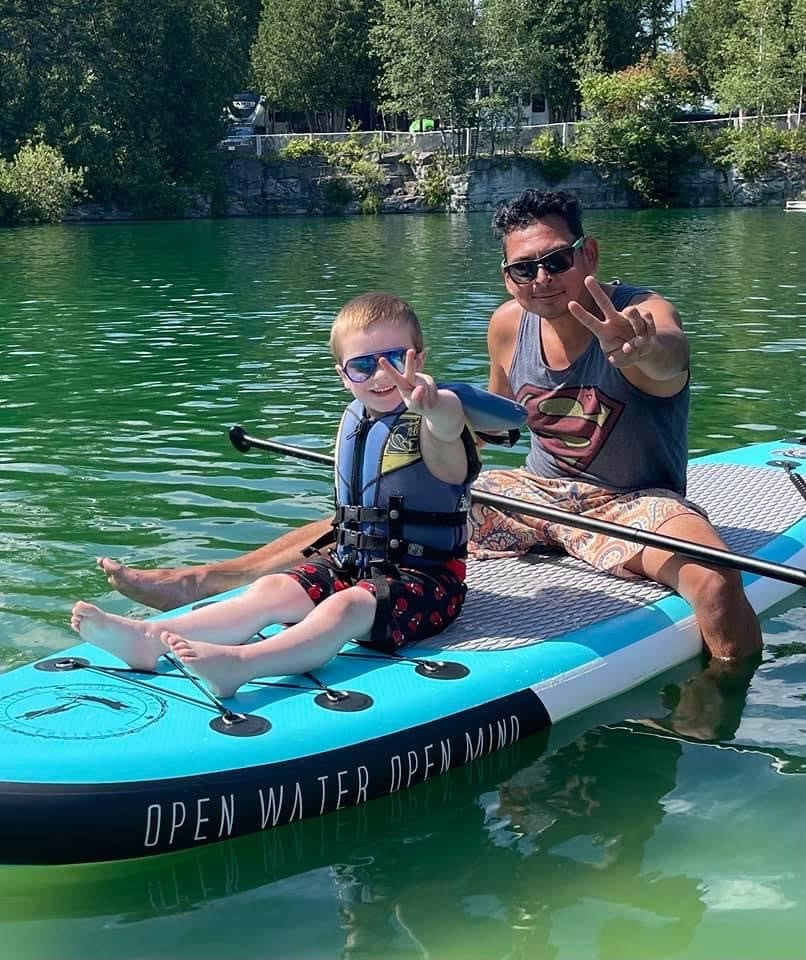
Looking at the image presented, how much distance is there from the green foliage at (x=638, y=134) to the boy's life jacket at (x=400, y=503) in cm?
4390

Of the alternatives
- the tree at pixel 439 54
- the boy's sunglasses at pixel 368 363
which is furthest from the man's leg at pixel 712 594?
the tree at pixel 439 54

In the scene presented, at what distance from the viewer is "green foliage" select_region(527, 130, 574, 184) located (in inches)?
1827

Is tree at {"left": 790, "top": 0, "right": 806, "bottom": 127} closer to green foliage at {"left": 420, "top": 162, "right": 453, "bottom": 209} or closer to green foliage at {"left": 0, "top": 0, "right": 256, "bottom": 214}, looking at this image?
green foliage at {"left": 420, "top": 162, "right": 453, "bottom": 209}

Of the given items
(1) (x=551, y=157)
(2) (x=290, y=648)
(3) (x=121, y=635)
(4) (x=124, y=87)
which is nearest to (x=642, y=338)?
(2) (x=290, y=648)

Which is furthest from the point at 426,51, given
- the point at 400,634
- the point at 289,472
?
the point at 400,634

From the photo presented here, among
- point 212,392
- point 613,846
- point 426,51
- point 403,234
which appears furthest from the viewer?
point 426,51

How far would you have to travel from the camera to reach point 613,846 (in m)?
3.82

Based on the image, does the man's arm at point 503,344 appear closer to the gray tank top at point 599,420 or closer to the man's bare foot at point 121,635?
the gray tank top at point 599,420

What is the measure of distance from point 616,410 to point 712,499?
143 cm

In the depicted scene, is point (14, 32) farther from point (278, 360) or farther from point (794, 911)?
point (794, 911)

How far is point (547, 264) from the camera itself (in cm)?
474

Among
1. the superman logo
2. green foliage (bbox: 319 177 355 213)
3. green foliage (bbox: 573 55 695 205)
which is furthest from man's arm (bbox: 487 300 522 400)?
green foliage (bbox: 573 55 695 205)

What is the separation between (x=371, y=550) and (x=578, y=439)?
1153 mm

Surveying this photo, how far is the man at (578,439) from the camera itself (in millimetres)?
4762
